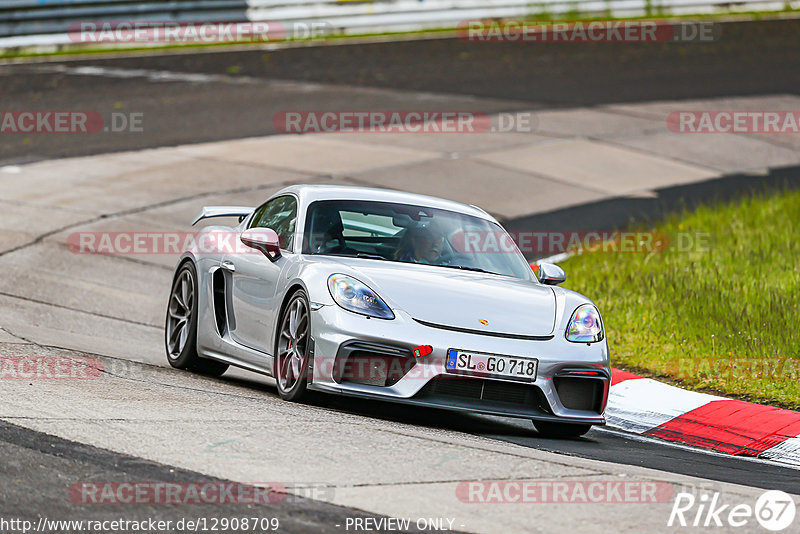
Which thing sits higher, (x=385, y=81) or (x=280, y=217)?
(x=385, y=81)

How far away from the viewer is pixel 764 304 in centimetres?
1053

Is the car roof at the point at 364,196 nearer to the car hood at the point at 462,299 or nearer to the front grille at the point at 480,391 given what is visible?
the car hood at the point at 462,299

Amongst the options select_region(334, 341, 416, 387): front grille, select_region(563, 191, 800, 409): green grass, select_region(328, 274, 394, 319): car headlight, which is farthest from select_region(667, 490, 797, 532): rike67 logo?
select_region(563, 191, 800, 409): green grass

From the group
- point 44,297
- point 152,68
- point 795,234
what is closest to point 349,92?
point 152,68

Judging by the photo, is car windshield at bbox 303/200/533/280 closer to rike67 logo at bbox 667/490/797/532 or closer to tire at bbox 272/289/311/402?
tire at bbox 272/289/311/402

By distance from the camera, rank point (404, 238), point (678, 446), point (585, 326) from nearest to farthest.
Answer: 1. point (585, 326)
2. point (678, 446)
3. point (404, 238)

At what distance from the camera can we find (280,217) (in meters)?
8.66

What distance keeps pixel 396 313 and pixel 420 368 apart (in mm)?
361

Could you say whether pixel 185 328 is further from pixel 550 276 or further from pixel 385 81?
pixel 385 81

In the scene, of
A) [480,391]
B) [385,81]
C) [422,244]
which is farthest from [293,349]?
[385,81]

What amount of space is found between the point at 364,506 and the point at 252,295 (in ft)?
10.8

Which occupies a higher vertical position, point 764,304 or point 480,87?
point 480,87

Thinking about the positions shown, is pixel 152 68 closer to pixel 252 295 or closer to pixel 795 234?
pixel 795 234

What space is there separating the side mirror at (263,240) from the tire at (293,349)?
467 millimetres
